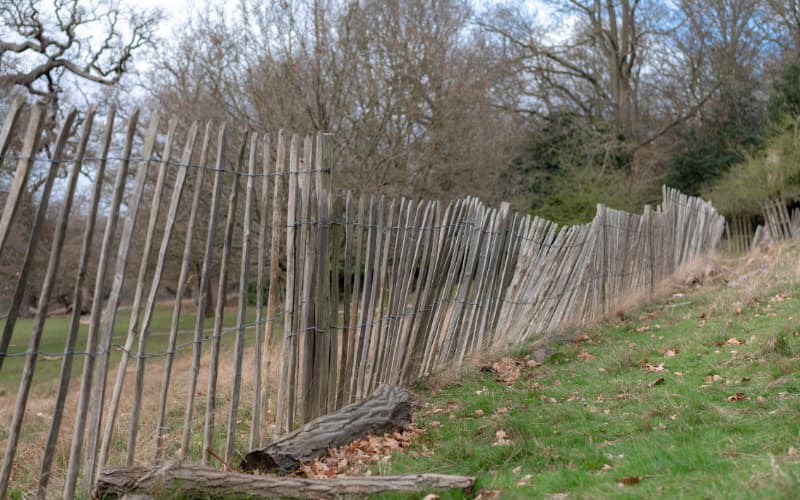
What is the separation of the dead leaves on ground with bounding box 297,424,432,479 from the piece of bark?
47 millimetres

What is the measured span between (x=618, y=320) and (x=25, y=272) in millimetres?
7975

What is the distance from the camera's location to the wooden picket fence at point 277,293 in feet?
11.3

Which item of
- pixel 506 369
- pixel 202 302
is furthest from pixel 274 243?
pixel 506 369

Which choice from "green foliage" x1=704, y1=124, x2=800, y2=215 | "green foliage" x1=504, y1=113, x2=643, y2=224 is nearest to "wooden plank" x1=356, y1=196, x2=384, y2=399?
"green foliage" x1=504, y1=113, x2=643, y2=224

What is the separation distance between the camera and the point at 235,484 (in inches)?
142

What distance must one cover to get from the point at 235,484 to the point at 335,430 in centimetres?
103

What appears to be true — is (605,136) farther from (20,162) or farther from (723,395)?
(20,162)

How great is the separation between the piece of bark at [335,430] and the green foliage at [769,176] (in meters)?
20.0

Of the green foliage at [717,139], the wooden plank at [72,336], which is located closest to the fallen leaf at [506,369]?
the wooden plank at [72,336]

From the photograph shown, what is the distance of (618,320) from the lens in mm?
9750

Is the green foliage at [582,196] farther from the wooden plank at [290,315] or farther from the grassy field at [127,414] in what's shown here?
the wooden plank at [290,315]

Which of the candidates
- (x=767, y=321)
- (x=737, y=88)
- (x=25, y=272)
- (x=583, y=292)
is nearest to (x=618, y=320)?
(x=583, y=292)

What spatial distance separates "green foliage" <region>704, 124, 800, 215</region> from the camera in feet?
70.7

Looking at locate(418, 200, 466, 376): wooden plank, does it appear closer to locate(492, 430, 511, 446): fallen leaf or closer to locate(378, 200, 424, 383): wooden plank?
locate(378, 200, 424, 383): wooden plank
